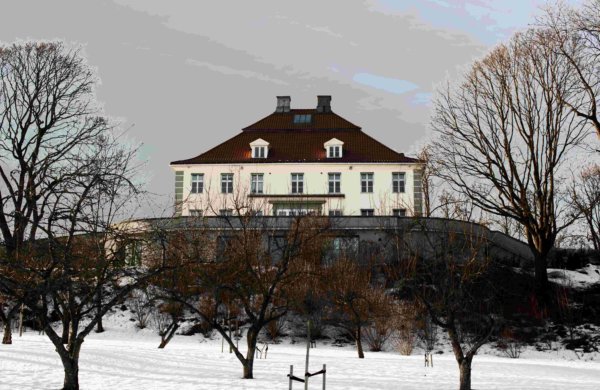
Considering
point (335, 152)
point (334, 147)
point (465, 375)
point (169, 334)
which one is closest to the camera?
point (465, 375)

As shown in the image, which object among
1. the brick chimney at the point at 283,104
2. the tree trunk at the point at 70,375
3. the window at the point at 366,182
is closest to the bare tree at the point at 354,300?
the tree trunk at the point at 70,375

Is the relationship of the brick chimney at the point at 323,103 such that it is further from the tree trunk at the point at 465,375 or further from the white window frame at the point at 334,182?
the tree trunk at the point at 465,375

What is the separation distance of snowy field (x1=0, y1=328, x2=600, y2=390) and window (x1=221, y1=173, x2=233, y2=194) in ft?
85.2

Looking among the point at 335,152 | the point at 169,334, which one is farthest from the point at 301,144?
the point at 169,334

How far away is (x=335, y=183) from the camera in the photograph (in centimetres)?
5547

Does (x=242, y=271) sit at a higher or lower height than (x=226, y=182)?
lower

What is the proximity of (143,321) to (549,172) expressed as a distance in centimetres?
2424

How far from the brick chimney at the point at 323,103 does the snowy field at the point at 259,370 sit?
3733cm

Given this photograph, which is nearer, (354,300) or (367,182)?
(354,300)

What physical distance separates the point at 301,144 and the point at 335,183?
5350 mm

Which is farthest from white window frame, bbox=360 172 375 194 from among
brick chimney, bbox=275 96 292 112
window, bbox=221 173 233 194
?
brick chimney, bbox=275 96 292 112

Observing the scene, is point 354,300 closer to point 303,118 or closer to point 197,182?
point 197,182

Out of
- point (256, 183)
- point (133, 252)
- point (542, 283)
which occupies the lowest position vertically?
point (133, 252)

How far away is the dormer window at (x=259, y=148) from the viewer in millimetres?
56625
